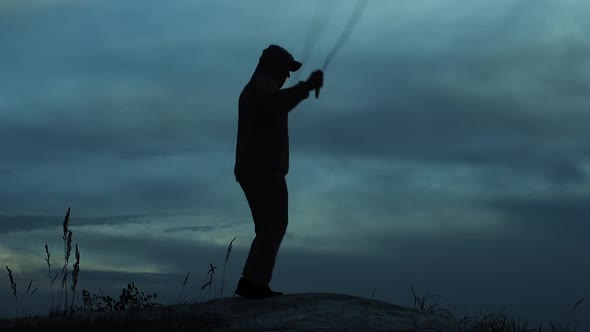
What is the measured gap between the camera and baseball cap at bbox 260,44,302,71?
9.46 metres

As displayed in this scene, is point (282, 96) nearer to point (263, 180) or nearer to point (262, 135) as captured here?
point (262, 135)

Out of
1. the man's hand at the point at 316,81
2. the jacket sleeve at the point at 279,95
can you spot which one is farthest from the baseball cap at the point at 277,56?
the man's hand at the point at 316,81

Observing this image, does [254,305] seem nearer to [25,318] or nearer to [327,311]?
[327,311]

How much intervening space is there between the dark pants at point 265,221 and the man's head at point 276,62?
122 centimetres

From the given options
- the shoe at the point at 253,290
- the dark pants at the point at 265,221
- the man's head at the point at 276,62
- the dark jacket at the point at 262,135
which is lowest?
the shoe at the point at 253,290

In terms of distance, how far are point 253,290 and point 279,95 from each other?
219 centimetres

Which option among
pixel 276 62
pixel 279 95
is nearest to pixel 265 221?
pixel 279 95

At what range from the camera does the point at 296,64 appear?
9.69 metres

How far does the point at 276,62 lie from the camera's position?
946 cm

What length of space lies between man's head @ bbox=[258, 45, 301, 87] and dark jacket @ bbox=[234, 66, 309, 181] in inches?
9.5

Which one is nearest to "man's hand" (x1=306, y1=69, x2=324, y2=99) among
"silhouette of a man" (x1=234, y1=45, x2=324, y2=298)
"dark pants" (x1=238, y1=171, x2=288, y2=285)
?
"silhouette of a man" (x1=234, y1=45, x2=324, y2=298)

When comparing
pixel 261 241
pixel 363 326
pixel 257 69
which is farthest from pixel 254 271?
pixel 257 69

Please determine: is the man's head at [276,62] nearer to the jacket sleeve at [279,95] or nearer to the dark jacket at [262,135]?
the dark jacket at [262,135]

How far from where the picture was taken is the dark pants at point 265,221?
353 inches
